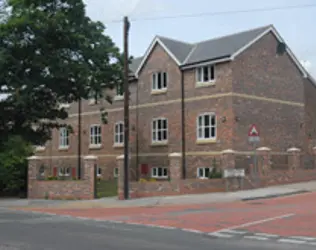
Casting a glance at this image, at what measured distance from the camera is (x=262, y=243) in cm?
1141

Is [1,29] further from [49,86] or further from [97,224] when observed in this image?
[97,224]

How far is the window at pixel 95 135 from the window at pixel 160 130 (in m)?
6.82

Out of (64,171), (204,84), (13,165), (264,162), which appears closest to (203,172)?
(264,162)

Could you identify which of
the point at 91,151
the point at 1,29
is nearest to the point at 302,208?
the point at 1,29

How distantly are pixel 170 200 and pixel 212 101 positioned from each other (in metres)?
9.51

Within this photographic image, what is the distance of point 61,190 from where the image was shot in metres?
26.1

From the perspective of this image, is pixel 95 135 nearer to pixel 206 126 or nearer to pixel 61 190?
pixel 206 126

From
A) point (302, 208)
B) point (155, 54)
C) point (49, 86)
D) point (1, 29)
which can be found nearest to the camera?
point (302, 208)

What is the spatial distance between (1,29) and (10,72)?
2114 millimetres

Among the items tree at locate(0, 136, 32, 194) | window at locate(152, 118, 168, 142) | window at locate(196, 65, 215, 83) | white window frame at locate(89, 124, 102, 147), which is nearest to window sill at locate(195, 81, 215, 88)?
window at locate(196, 65, 215, 83)

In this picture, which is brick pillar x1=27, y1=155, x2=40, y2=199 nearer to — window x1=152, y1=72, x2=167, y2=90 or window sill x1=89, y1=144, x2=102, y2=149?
window x1=152, y1=72, x2=167, y2=90

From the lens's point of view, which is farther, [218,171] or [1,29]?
[218,171]

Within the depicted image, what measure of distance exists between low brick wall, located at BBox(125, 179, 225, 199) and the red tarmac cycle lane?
11.5 ft

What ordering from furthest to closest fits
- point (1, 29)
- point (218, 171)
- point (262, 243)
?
point (218, 171) < point (1, 29) < point (262, 243)
